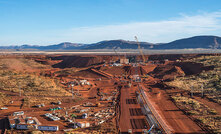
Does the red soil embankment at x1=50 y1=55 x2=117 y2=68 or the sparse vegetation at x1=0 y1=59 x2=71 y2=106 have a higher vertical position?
the red soil embankment at x1=50 y1=55 x2=117 y2=68

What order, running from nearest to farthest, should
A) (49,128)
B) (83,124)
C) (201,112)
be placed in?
1. (49,128)
2. (83,124)
3. (201,112)

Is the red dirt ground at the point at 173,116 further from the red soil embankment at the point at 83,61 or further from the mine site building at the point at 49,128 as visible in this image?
the red soil embankment at the point at 83,61

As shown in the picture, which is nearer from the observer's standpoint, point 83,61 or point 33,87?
point 33,87

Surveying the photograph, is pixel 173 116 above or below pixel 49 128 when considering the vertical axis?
below

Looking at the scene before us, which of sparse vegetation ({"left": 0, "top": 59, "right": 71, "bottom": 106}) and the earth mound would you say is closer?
sparse vegetation ({"left": 0, "top": 59, "right": 71, "bottom": 106})

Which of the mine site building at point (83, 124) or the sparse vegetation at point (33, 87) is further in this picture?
the sparse vegetation at point (33, 87)

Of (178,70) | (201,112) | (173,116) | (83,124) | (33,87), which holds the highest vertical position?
(178,70)

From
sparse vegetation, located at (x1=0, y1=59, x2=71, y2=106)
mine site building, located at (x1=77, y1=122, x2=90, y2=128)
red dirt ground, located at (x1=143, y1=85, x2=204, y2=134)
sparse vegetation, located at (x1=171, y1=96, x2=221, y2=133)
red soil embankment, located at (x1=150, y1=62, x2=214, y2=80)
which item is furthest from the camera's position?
red soil embankment, located at (x1=150, y1=62, x2=214, y2=80)

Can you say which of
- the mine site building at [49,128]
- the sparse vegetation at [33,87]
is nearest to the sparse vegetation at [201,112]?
the mine site building at [49,128]

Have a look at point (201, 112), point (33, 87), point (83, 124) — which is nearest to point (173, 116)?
point (201, 112)

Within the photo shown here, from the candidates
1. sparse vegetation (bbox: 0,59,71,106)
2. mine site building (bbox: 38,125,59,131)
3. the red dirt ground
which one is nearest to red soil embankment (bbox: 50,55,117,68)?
sparse vegetation (bbox: 0,59,71,106)

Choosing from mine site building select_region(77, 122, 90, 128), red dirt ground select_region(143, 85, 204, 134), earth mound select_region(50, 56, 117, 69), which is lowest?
red dirt ground select_region(143, 85, 204, 134)

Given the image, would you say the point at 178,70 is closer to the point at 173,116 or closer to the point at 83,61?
the point at 173,116

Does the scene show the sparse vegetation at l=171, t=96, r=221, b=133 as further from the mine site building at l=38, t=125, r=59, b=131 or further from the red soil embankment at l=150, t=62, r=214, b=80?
the red soil embankment at l=150, t=62, r=214, b=80
